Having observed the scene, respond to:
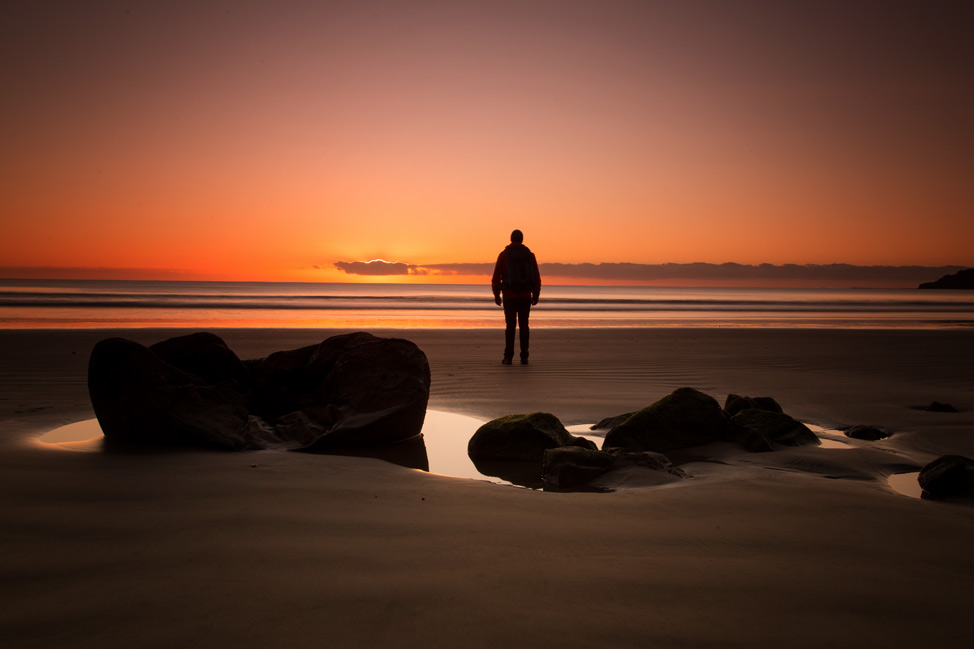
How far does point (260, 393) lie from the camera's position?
14.8 ft

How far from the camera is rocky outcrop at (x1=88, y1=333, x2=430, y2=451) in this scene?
3664 millimetres

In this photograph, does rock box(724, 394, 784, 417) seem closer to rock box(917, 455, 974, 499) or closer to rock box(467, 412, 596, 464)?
rock box(467, 412, 596, 464)

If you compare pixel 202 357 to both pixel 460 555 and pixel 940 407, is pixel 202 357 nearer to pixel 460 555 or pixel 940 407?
pixel 460 555

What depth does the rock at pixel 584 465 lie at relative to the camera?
3.18 meters

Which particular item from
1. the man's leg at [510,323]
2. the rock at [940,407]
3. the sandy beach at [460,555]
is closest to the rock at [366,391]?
the sandy beach at [460,555]

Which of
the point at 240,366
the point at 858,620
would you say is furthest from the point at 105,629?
the point at 240,366

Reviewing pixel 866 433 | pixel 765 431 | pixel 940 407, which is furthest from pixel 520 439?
pixel 940 407

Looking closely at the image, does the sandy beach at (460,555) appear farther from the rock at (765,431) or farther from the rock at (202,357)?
the rock at (202,357)

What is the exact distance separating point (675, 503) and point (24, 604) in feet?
7.56

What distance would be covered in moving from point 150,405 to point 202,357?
965 mm

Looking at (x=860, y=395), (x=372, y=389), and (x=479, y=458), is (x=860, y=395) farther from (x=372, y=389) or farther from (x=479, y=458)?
(x=372, y=389)

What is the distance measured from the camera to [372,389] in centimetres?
434

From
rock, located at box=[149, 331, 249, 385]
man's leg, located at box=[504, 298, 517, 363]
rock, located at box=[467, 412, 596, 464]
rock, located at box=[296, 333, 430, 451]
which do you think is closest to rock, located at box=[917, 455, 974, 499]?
rock, located at box=[467, 412, 596, 464]

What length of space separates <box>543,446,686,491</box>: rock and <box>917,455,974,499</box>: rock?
1.10m
